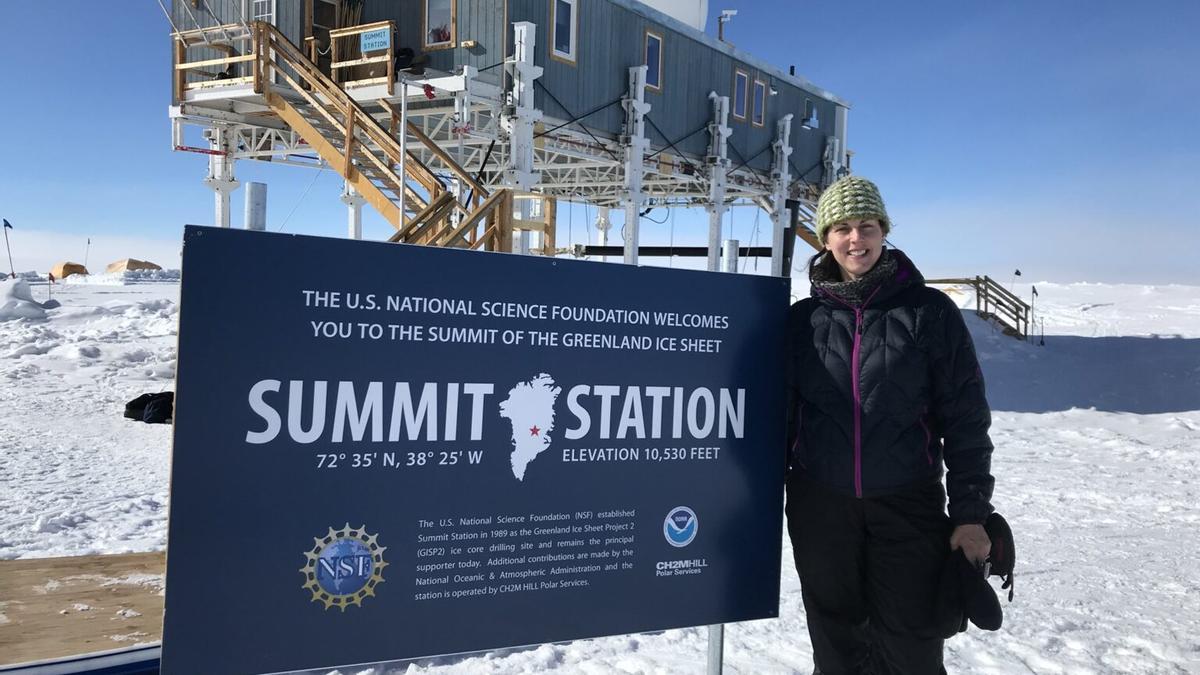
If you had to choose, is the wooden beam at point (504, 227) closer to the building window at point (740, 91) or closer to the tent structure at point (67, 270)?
the building window at point (740, 91)

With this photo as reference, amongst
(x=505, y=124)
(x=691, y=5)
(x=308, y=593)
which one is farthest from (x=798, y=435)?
(x=691, y=5)

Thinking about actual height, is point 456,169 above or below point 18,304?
above

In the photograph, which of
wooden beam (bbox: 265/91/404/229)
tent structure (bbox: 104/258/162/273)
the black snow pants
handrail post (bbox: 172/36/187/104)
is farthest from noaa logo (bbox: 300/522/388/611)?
tent structure (bbox: 104/258/162/273)

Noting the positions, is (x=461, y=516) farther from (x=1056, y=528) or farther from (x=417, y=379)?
(x=1056, y=528)

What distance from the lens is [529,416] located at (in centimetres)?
298

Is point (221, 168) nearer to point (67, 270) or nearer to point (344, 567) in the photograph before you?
point (344, 567)

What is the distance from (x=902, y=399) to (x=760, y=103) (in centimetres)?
2147

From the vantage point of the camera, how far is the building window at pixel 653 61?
18688 mm

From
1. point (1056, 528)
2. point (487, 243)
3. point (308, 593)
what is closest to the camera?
point (308, 593)

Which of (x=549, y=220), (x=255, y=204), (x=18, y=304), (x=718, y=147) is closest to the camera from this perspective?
(x=255, y=204)

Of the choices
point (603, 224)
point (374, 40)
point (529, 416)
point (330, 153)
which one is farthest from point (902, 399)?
point (603, 224)

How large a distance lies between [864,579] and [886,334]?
962 mm

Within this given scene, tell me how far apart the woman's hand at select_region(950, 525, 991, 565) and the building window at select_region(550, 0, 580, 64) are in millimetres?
14495

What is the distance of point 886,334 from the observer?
308cm
